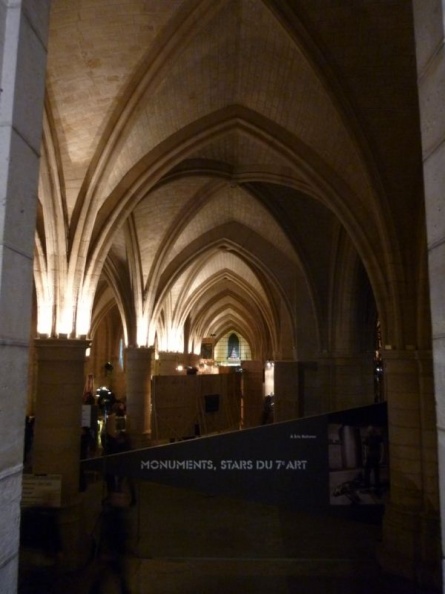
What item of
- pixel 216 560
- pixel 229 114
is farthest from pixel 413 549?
pixel 229 114

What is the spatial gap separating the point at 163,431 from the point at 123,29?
34.0 feet

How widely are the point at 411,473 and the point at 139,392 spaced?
9.40 m

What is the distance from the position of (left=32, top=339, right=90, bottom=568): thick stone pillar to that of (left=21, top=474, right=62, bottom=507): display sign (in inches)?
58.9

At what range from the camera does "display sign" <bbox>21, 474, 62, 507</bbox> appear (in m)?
6.74

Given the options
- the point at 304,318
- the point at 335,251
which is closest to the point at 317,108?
the point at 335,251

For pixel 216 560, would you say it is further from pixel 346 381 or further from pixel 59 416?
pixel 346 381

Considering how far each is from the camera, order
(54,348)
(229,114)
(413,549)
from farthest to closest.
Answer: (229,114) < (54,348) < (413,549)

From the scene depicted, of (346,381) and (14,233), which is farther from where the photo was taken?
(346,381)

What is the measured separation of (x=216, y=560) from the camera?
7547 millimetres

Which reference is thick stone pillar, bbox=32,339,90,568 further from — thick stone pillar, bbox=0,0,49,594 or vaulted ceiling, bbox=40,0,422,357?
thick stone pillar, bbox=0,0,49,594

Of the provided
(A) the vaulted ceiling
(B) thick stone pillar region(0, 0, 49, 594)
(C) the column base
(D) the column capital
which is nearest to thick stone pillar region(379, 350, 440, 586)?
(C) the column base

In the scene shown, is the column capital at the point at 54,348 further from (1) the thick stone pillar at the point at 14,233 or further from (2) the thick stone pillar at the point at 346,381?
(2) the thick stone pillar at the point at 346,381

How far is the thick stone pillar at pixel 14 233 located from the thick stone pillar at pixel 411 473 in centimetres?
677

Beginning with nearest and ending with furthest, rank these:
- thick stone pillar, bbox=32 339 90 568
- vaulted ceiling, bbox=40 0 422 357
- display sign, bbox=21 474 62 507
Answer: display sign, bbox=21 474 62 507, vaulted ceiling, bbox=40 0 422 357, thick stone pillar, bbox=32 339 90 568
